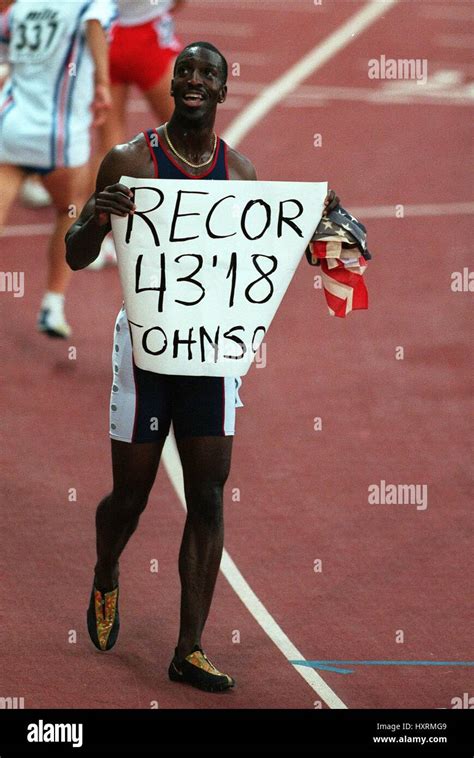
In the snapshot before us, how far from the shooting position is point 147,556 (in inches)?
340

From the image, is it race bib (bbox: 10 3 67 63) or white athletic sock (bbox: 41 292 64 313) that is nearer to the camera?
race bib (bbox: 10 3 67 63)

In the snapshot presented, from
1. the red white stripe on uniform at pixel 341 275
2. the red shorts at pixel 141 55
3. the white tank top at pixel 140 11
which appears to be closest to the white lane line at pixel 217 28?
the white tank top at pixel 140 11

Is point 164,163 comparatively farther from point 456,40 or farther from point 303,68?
point 456,40

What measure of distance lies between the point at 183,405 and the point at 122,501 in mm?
539

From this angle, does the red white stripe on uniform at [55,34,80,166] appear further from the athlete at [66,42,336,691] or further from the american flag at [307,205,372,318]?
the american flag at [307,205,372,318]

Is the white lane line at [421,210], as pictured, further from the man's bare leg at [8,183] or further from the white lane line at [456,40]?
the white lane line at [456,40]

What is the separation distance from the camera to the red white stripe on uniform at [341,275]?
6.77 meters

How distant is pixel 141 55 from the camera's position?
504 inches

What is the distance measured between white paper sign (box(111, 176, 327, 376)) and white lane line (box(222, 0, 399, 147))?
956cm

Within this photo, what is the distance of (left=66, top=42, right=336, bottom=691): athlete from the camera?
21.7 feet

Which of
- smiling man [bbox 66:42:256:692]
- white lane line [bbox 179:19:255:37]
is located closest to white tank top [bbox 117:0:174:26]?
smiling man [bbox 66:42:256:692]

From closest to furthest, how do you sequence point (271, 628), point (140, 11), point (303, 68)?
1. point (271, 628)
2. point (140, 11)
3. point (303, 68)

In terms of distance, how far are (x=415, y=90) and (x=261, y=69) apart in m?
1.90

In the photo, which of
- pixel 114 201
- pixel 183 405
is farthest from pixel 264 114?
pixel 114 201
